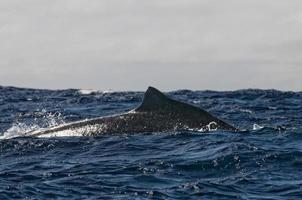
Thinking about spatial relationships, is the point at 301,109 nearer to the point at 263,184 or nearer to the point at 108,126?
the point at 108,126

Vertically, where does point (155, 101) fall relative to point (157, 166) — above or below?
above

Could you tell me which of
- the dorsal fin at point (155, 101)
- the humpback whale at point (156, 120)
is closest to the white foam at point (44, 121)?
the humpback whale at point (156, 120)

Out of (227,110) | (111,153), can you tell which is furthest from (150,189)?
(227,110)

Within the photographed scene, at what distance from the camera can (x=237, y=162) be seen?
15.4 m

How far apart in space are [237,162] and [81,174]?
3400 millimetres

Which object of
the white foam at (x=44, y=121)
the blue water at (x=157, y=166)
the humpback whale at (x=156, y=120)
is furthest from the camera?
the white foam at (x=44, y=121)

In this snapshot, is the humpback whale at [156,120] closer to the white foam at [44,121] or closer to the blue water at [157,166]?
the blue water at [157,166]

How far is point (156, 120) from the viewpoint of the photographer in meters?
20.1

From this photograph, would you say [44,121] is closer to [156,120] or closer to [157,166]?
[156,120]

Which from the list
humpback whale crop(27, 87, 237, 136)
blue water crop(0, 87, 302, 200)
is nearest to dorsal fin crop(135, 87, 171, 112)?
humpback whale crop(27, 87, 237, 136)

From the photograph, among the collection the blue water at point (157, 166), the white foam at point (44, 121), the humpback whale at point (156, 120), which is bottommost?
the blue water at point (157, 166)

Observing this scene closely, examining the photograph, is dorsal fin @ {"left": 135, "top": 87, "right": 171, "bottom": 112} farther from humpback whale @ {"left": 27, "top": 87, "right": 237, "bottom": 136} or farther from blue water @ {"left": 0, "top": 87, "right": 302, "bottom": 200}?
blue water @ {"left": 0, "top": 87, "right": 302, "bottom": 200}

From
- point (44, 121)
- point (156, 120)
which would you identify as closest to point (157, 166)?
point (156, 120)

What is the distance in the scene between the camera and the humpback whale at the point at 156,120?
65.2 ft
